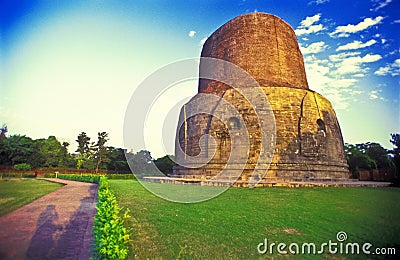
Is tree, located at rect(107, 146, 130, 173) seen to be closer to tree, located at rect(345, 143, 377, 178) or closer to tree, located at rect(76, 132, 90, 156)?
tree, located at rect(76, 132, 90, 156)

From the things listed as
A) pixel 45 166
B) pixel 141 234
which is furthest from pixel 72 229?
pixel 45 166

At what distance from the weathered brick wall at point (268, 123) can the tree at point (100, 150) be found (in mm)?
25298

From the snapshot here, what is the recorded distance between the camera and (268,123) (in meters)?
14.3

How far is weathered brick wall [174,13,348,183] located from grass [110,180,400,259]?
689 cm

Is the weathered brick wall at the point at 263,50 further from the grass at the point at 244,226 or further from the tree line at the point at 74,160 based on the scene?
the tree line at the point at 74,160

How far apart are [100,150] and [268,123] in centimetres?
3202

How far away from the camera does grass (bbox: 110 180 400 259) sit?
372cm

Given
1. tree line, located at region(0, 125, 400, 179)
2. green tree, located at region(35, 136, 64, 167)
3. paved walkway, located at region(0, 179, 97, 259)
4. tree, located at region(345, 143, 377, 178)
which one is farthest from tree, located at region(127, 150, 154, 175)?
paved walkway, located at region(0, 179, 97, 259)

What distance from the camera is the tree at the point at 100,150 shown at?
39719 mm

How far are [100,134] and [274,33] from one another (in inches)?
1271

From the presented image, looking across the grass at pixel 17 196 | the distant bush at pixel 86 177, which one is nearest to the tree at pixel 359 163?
the distant bush at pixel 86 177

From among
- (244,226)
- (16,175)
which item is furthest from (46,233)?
(16,175)

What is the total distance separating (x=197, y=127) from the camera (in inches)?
638

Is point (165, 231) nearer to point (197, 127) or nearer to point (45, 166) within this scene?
point (197, 127)
